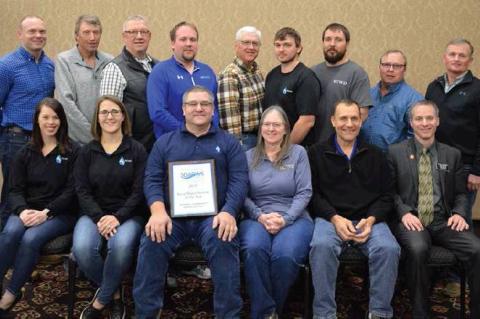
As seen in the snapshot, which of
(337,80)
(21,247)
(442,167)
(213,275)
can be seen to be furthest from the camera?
(337,80)

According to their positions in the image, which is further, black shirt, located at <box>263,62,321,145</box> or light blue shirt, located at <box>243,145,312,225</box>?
black shirt, located at <box>263,62,321,145</box>

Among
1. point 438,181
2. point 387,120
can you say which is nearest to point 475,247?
point 438,181

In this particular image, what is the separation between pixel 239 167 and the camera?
123 inches

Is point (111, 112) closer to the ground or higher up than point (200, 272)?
higher up

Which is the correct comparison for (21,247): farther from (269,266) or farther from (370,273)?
(370,273)

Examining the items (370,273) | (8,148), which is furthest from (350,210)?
(8,148)

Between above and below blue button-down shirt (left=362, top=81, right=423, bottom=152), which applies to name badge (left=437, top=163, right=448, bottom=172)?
below

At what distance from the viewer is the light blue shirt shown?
3119mm

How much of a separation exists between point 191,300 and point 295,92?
163 centimetres

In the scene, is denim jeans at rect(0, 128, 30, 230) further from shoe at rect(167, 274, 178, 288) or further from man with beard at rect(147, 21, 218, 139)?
shoe at rect(167, 274, 178, 288)

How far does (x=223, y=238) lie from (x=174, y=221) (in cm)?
35

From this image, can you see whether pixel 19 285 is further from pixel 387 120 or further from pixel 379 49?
pixel 379 49

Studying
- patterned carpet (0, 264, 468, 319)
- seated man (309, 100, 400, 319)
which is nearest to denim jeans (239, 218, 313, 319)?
seated man (309, 100, 400, 319)

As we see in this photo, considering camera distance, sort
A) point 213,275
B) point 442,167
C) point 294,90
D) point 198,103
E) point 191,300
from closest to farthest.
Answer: point 213,275, point 198,103, point 442,167, point 191,300, point 294,90
